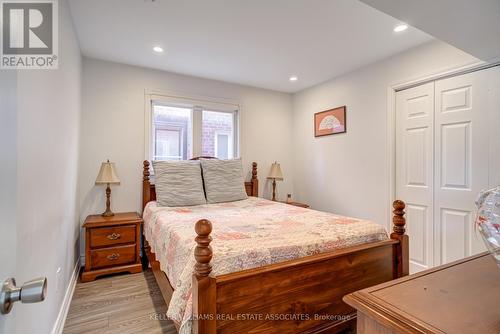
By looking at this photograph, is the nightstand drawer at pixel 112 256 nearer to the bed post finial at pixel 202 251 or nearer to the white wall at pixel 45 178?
the white wall at pixel 45 178

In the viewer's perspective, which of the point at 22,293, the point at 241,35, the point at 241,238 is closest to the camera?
the point at 22,293

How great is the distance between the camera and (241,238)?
1.60 m

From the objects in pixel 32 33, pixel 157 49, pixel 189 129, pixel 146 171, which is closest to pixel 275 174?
pixel 189 129

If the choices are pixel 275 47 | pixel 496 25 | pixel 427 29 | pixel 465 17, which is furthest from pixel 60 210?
pixel 496 25

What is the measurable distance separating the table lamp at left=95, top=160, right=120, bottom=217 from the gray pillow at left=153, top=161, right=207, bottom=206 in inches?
17.1

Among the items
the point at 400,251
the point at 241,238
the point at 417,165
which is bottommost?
the point at 400,251

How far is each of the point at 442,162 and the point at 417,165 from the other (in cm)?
24

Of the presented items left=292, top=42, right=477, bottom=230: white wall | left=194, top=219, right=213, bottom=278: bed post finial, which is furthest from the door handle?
left=292, top=42, right=477, bottom=230: white wall

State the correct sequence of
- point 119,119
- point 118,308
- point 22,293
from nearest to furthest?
1. point 22,293
2. point 118,308
3. point 119,119

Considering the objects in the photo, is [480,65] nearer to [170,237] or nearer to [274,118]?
[274,118]

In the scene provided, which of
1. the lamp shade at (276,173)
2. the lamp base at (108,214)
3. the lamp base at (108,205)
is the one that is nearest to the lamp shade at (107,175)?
the lamp base at (108,205)

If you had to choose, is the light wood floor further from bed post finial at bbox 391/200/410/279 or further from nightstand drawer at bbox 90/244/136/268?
bed post finial at bbox 391/200/410/279

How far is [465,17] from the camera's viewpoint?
60.2 inches

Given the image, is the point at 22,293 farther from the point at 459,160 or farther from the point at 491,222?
the point at 459,160
